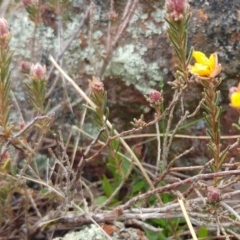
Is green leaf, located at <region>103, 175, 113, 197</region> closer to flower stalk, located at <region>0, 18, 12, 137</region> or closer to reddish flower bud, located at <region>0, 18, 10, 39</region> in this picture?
flower stalk, located at <region>0, 18, 12, 137</region>

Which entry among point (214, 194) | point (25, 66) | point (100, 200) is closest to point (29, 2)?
point (25, 66)

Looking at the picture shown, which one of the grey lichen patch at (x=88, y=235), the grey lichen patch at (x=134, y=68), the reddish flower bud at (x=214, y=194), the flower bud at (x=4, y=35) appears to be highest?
the flower bud at (x=4, y=35)

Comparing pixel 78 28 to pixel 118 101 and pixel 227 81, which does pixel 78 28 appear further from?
pixel 227 81

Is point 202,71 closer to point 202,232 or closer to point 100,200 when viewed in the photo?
point 202,232

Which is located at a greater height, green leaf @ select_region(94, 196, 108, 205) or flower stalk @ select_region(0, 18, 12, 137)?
flower stalk @ select_region(0, 18, 12, 137)

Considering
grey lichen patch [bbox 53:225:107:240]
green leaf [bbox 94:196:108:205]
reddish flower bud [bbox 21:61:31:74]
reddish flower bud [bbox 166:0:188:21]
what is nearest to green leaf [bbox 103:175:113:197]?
green leaf [bbox 94:196:108:205]

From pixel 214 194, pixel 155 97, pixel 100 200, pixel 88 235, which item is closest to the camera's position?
pixel 214 194

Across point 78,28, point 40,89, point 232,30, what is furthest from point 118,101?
point 40,89

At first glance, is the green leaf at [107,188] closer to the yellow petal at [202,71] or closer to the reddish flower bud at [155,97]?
the reddish flower bud at [155,97]

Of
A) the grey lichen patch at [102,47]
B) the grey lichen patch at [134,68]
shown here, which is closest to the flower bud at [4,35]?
the grey lichen patch at [102,47]

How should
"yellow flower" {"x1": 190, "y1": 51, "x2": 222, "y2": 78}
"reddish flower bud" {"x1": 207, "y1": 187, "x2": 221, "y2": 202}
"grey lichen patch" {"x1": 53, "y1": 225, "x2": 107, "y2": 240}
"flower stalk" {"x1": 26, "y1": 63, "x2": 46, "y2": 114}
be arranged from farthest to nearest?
"grey lichen patch" {"x1": 53, "y1": 225, "x2": 107, "y2": 240} < "flower stalk" {"x1": 26, "y1": 63, "x2": 46, "y2": 114} < "reddish flower bud" {"x1": 207, "y1": 187, "x2": 221, "y2": 202} < "yellow flower" {"x1": 190, "y1": 51, "x2": 222, "y2": 78}

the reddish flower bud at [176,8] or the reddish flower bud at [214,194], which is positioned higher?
the reddish flower bud at [176,8]
